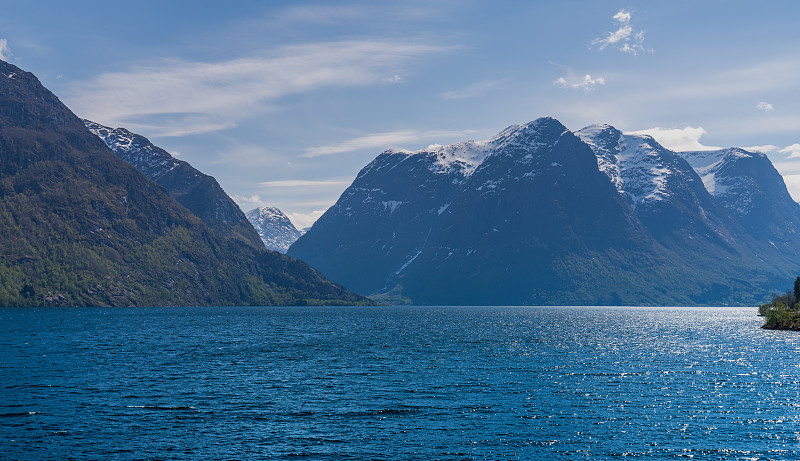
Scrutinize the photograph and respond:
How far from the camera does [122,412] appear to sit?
233 feet

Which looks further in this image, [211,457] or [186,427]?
[186,427]

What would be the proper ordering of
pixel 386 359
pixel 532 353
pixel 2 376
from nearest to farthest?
pixel 2 376 < pixel 386 359 < pixel 532 353

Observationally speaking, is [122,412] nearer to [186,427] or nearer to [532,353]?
[186,427]

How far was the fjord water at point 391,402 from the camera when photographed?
5894 centimetres

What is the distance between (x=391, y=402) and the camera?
262 ft

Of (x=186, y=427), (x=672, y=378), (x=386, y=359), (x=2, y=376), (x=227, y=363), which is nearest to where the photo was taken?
(x=186, y=427)

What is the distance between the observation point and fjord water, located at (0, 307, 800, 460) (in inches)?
2320

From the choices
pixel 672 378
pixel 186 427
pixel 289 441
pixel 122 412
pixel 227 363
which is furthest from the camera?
pixel 227 363

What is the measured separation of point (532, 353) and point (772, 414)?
216 feet

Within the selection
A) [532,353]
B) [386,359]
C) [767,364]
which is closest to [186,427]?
[386,359]

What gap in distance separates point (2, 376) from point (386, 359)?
213ft

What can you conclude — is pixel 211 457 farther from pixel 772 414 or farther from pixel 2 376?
pixel 772 414

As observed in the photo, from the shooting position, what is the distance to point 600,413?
7438 cm

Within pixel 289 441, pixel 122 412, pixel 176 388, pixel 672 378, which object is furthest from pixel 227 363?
pixel 672 378
